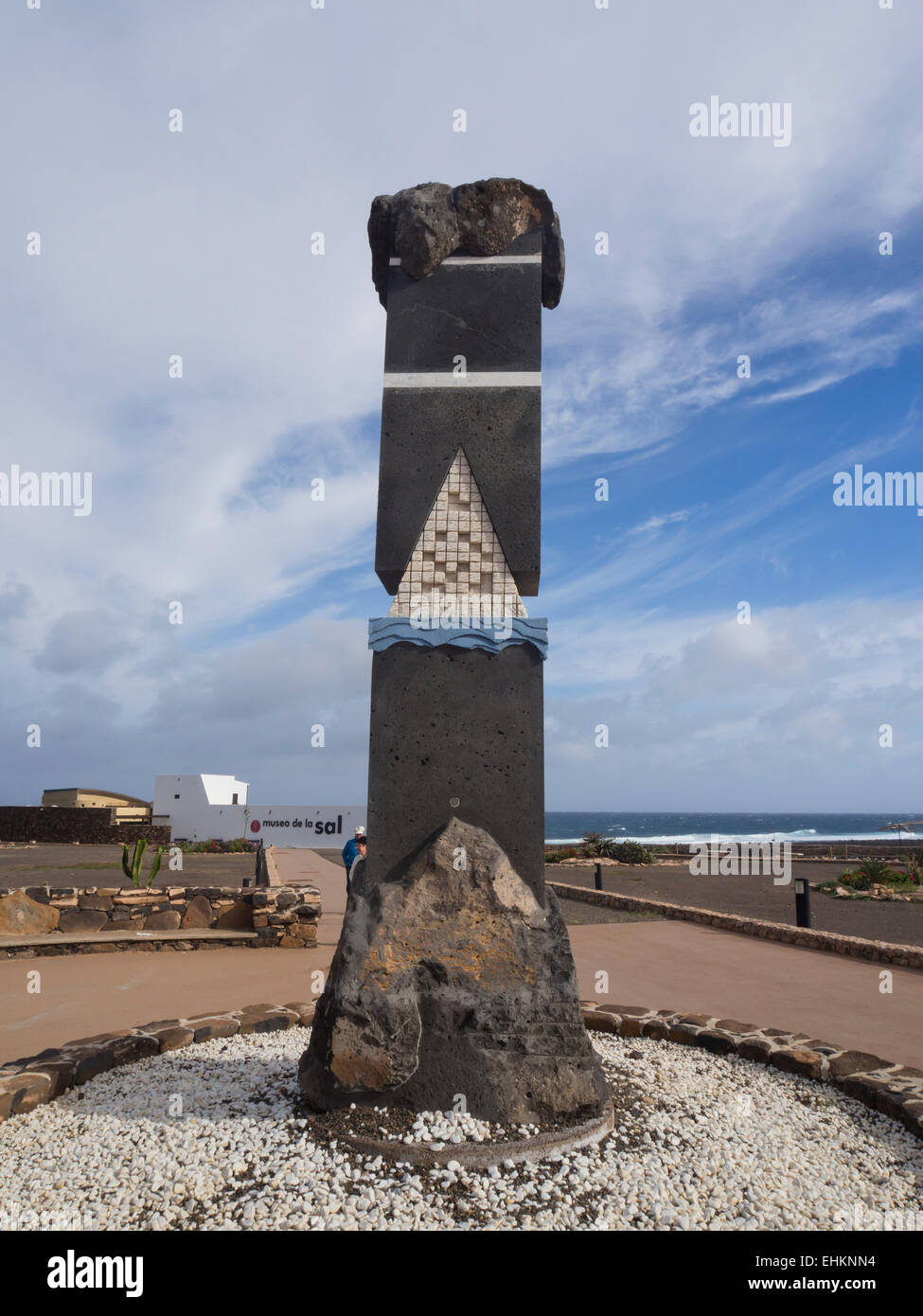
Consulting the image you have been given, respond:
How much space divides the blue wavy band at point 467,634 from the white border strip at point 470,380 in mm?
1244

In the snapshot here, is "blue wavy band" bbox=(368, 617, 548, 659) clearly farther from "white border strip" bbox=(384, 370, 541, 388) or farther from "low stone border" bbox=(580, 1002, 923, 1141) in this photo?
"low stone border" bbox=(580, 1002, 923, 1141)

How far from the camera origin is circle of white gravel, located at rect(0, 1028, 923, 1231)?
2479 millimetres

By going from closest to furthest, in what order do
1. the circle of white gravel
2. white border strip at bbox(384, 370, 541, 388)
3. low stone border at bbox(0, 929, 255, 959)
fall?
the circle of white gravel, white border strip at bbox(384, 370, 541, 388), low stone border at bbox(0, 929, 255, 959)

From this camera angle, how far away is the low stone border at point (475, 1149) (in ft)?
8.93

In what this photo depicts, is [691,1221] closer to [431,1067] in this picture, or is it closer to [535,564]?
[431,1067]

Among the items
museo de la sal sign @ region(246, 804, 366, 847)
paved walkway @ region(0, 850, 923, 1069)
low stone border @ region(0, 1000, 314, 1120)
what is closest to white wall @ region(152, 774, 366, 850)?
museo de la sal sign @ region(246, 804, 366, 847)

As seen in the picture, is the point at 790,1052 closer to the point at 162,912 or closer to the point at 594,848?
the point at 162,912

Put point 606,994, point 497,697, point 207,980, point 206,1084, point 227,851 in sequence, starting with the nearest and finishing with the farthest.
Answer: point 497,697
point 206,1084
point 606,994
point 207,980
point 227,851

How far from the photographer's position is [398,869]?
3326mm

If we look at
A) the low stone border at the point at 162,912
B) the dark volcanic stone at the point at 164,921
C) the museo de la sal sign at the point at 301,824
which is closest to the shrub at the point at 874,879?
the museo de la sal sign at the point at 301,824

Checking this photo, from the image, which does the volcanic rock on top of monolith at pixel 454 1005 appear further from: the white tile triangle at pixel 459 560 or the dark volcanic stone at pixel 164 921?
the dark volcanic stone at pixel 164 921

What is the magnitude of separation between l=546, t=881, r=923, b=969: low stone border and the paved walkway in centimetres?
18
